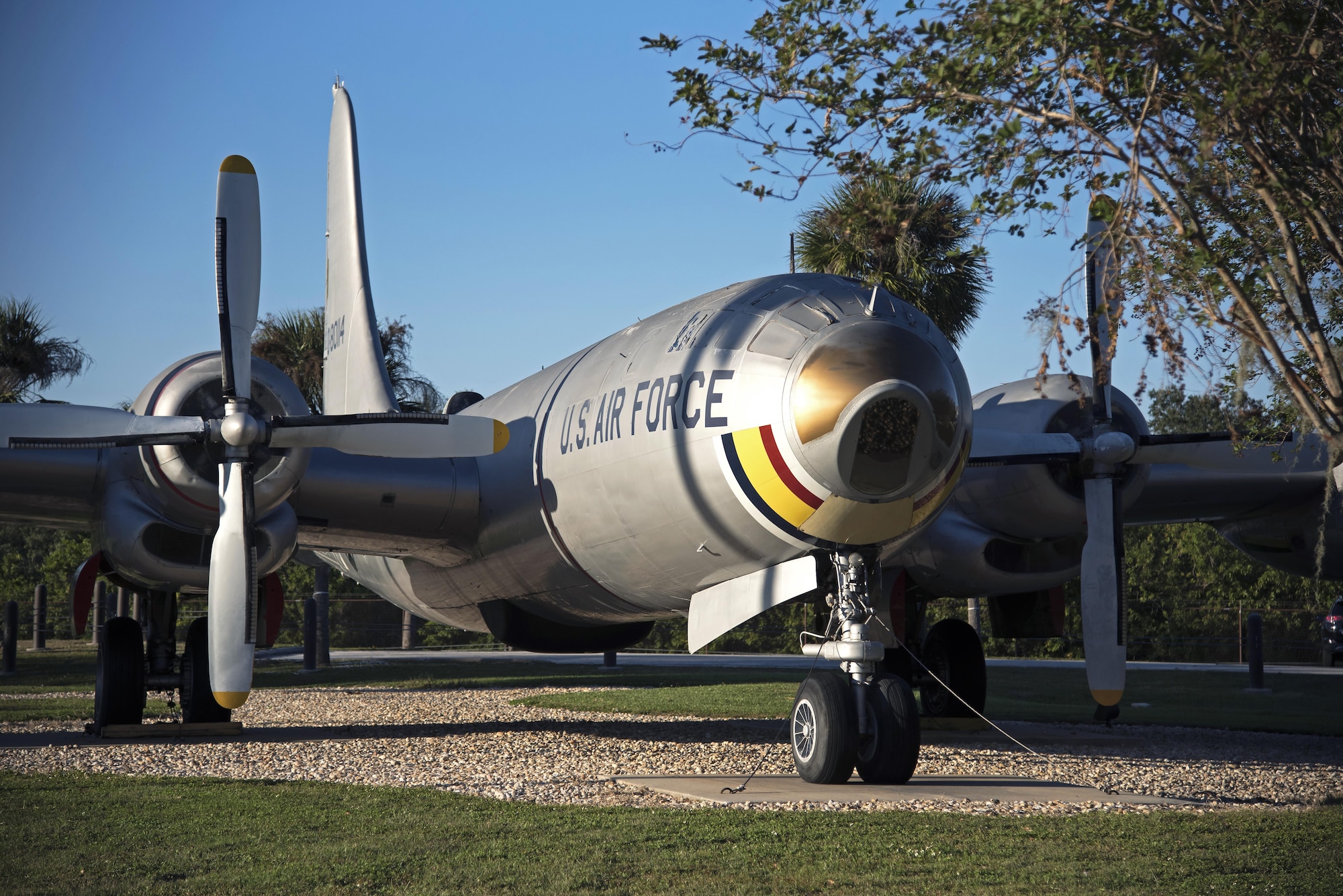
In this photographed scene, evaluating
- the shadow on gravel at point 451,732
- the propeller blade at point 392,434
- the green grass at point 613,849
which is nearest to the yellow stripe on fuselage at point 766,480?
the green grass at point 613,849

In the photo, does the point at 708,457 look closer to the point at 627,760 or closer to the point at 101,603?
the point at 627,760

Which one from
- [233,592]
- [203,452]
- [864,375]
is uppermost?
[864,375]

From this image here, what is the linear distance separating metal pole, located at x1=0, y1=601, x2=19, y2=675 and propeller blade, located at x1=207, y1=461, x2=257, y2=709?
15.6 m

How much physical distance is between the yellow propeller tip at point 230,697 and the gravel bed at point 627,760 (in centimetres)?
57

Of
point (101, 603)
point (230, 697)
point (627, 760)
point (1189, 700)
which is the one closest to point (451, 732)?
point (627, 760)

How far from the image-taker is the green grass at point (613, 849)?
5867 millimetres

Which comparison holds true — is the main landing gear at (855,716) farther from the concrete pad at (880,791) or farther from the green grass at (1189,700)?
the green grass at (1189,700)

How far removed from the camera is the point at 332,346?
664 inches

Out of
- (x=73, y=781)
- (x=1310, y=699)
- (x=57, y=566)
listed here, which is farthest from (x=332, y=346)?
(x=57, y=566)

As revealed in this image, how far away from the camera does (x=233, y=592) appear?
10359mm

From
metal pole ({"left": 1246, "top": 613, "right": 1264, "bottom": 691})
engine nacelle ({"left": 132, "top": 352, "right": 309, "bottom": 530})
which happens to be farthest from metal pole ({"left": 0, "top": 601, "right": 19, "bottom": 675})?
metal pole ({"left": 1246, "top": 613, "right": 1264, "bottom": 691})

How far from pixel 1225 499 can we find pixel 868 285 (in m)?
7.98

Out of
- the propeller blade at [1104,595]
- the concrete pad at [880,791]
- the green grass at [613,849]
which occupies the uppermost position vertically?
the propeller blade at [1104,595]

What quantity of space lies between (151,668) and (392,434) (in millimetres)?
4664
